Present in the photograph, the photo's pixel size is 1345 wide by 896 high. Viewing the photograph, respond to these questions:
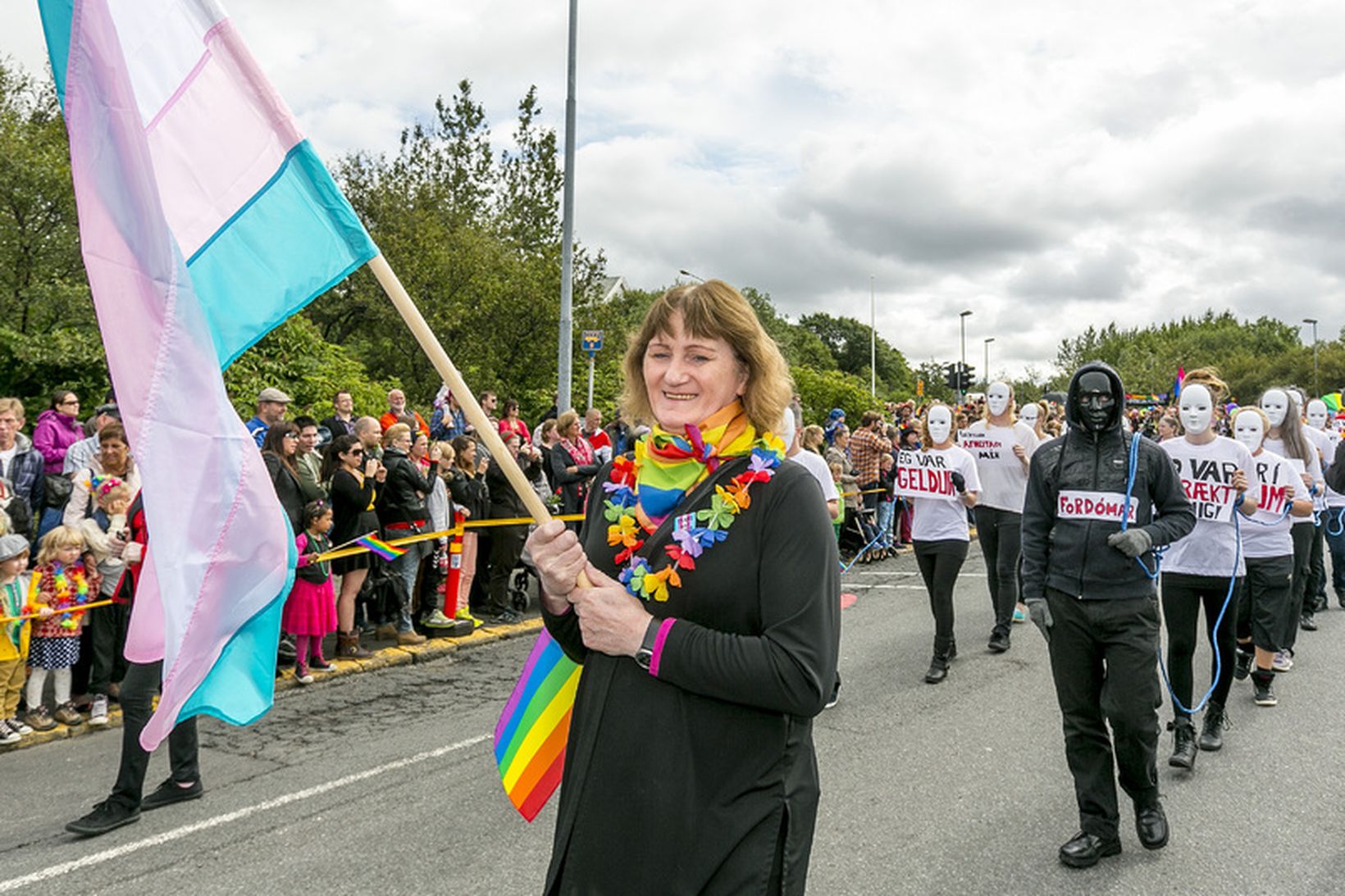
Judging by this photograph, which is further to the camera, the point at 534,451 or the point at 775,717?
the point at 534,451

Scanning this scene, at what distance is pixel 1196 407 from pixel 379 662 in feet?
20.3

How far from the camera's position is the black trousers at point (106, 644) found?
22.7ft

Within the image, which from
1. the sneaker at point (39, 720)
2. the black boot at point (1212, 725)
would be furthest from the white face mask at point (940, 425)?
the sneaker at point (39, 720)

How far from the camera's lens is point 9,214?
16578 millimetres

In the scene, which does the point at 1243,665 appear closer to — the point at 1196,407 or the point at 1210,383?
the point at 1210,383

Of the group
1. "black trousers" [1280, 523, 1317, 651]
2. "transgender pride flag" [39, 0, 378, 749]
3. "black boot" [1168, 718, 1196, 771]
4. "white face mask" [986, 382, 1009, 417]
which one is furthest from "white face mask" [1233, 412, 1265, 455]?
"transgender pride flag" [39, 0, 378, 749]

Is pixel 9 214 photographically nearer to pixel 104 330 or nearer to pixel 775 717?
pixel 104 330

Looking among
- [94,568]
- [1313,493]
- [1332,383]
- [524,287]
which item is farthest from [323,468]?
[1332,383]

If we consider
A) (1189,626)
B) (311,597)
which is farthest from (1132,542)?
(311,597)

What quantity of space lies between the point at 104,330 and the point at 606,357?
22.9 metres

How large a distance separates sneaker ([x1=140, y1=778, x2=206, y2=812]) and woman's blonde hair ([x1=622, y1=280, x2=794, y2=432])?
4179mm

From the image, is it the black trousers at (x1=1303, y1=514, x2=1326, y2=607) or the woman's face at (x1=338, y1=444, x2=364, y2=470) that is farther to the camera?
the black trousers at (x1=1303, y1=514, x2=1326, y2=607)

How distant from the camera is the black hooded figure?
4.41 meters

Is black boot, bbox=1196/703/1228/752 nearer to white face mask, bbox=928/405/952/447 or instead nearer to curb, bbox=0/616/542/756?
white face mask, bbox=928/405/952/447
